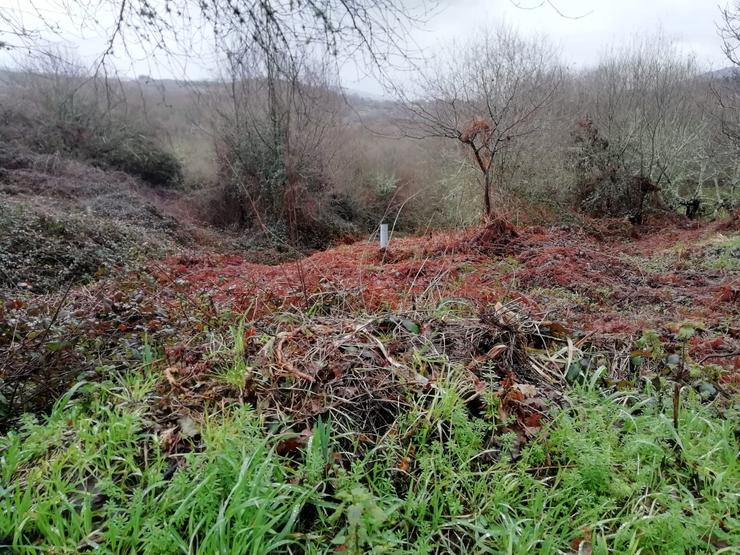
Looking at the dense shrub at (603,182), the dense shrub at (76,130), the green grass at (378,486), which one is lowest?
the green grass at (378,486)

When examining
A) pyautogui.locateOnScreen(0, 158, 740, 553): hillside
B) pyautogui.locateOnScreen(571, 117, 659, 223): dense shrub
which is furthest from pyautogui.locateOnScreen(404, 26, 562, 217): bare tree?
pyautogui.locateOnScreen(0, 158, 740, 553): hillside

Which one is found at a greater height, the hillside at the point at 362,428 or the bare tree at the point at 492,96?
the bare tree at the point at 492,96

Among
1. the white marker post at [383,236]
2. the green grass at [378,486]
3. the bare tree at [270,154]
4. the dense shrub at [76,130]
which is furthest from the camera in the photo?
the dense shrub at [76,130]

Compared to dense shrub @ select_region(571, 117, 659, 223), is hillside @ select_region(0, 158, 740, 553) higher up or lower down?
lower down

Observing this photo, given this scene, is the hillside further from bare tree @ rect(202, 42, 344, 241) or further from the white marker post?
bare tree @ rect(202, 42, 344, 241)

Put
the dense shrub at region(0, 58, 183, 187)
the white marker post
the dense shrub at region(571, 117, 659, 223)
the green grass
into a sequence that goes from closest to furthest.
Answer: the green grass < the white marker post < the dense shrub at region(571, 117, 659, 223) < the dense shrub at region(0, 58, 183, 187)

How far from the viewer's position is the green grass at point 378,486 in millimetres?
1265

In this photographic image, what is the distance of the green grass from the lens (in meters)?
1.26

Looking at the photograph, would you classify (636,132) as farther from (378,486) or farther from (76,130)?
(76,130)

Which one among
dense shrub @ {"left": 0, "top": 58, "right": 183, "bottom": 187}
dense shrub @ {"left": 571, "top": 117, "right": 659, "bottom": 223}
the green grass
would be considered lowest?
the green grass

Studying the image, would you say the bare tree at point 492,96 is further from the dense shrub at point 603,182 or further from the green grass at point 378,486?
the green grass at point 378,486

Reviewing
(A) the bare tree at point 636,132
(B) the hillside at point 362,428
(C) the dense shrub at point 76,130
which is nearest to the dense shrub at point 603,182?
(A) the bare tree at point 636,132

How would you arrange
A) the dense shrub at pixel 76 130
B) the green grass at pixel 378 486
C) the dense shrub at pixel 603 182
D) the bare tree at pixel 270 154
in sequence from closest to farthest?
the green grass at pixel 378 486 → the dense shrub at pixel 603 182 → the bare tree at pixel 270 154 → the dense shrub at pixel 76 130

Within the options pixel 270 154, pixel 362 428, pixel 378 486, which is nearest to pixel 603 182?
pixel 270 154
